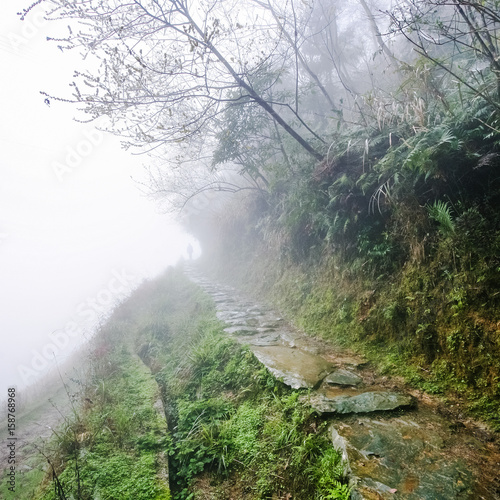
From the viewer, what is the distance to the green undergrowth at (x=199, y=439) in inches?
102

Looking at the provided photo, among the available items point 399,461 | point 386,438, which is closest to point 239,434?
point 386,438

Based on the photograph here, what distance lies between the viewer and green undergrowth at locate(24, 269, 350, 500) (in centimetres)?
258

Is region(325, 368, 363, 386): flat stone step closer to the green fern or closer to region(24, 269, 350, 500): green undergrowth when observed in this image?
region(24, 269, 350, 500): green undergrowth

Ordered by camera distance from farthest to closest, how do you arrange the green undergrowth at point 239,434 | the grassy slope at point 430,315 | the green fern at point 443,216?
the green fern at point 443,216 → the grassy slope at point 430,315 → the green undergrowth at point 239,434

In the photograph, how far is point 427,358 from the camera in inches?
126

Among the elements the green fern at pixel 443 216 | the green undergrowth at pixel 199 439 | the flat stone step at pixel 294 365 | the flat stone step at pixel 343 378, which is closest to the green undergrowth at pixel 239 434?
the green undergrowth at pixel 199 439

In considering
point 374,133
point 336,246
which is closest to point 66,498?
point 336,246

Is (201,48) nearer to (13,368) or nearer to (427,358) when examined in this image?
(427,358)

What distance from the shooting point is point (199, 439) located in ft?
11.4

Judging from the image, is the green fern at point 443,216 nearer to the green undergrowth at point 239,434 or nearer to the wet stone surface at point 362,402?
the wet stone surface at point 362,402

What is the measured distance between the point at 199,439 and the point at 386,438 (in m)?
2.25

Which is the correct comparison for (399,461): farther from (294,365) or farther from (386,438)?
(294,365)

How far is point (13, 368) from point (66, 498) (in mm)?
47278

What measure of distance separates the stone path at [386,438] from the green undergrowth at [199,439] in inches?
6.9
